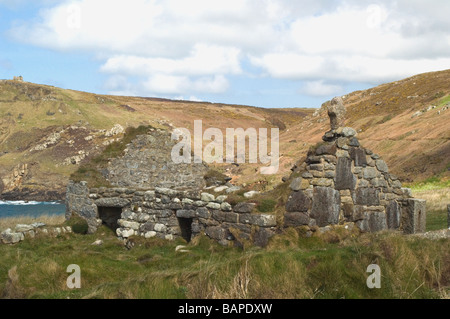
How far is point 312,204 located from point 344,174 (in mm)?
1361

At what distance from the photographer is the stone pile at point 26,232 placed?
46.8ft

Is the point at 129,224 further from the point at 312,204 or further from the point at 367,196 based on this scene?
the point at 367,196

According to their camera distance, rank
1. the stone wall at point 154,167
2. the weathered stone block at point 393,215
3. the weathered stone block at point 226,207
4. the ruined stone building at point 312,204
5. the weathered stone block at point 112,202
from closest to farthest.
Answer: the ruined stone building at point 312,204 → the weathered stone block at point 226,207 → the weathered stone block at point 393,215 → the weathered stone block at point 112,202 → the stone wall at point 154,167

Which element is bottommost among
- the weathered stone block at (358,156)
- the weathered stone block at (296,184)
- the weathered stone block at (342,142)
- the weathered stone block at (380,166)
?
the weathered stone block at (296,184)

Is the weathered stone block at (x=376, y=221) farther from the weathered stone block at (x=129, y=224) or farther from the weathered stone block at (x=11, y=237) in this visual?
the weathered stone block at (x=11, y=237)

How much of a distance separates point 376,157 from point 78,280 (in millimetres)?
8482

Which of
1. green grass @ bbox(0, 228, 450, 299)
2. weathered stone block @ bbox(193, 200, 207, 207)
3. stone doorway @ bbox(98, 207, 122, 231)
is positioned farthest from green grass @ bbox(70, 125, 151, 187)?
green grass @ bbox(0, 228, 450, 299)

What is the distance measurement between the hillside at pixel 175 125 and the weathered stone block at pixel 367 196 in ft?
57.1

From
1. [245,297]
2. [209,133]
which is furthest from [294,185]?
[209,133]

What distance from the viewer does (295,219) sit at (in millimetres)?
11000

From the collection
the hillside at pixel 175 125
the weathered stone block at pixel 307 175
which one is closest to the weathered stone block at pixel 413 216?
the weathered stone block at pixel 307 175

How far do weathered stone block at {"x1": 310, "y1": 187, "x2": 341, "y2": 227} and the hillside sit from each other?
18.1 metres

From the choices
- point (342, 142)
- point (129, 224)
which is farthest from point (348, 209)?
point (129, 224)

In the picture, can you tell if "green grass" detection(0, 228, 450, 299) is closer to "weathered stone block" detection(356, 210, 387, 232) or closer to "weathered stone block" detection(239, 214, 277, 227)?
"weathered stone block" detection(239, 214, 277, 227)
